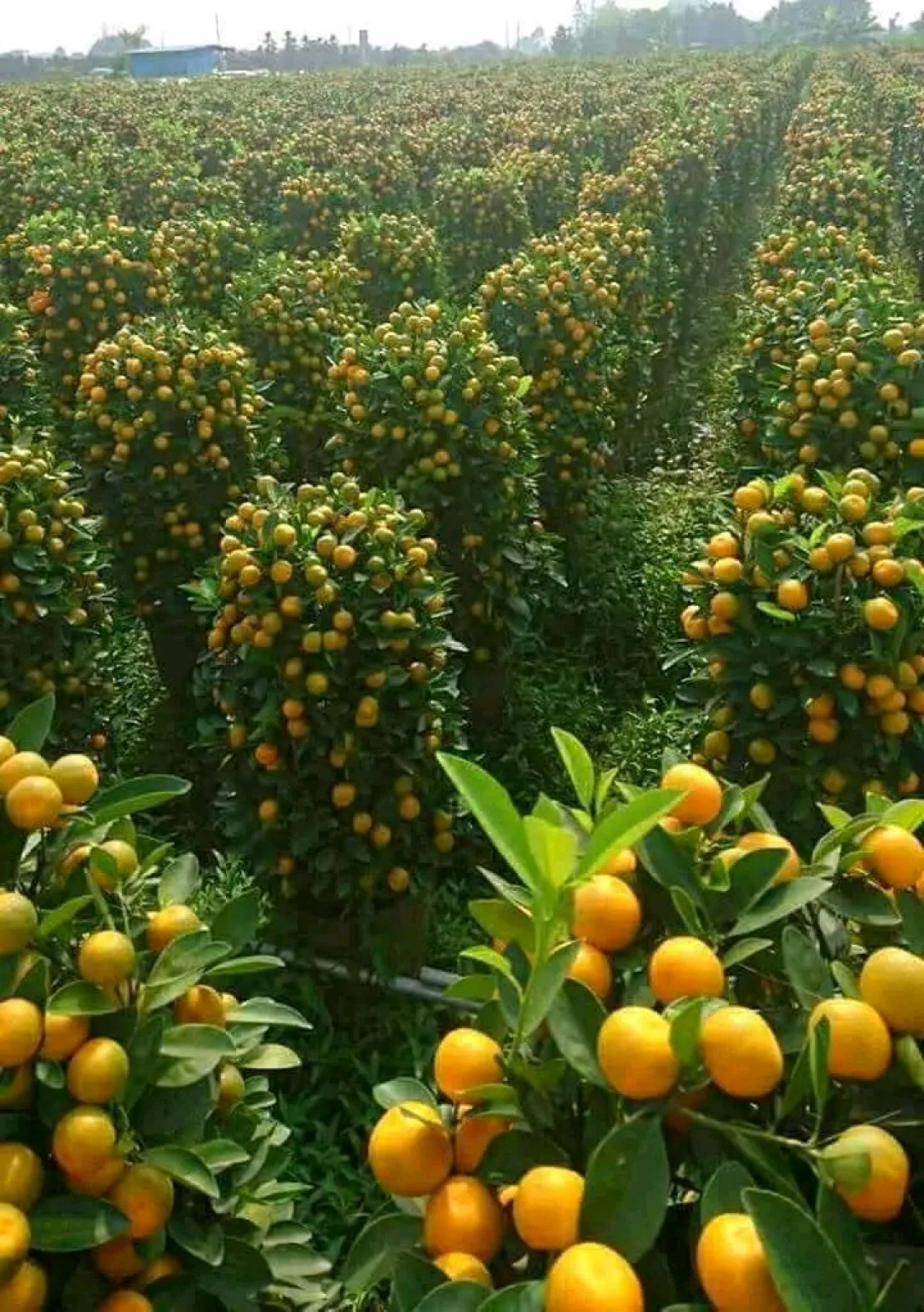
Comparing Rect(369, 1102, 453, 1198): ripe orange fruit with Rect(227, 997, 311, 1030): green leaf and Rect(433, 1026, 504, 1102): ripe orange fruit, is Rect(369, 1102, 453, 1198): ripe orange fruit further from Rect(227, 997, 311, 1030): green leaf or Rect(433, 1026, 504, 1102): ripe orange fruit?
Rect(227, 997, 311, 1030): green leaf

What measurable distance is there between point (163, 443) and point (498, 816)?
3536mm

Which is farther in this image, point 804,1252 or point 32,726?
point 32,726

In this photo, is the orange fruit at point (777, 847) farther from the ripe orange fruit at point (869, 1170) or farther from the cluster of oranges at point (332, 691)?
the cluster of oranges at point (332, 691)

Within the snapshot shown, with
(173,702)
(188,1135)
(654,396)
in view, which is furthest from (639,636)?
(188,1135)

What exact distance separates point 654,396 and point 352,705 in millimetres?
4947

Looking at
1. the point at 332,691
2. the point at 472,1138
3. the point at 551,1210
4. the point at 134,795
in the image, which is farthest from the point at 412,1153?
the point at 332,691

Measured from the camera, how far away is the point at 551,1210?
0.96m

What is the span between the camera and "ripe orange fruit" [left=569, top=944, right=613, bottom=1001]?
1143mm

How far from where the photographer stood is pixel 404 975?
3.20 meters

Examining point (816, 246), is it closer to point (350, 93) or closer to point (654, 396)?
point (654, 396)

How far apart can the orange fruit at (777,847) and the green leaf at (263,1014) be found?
26.2 inches

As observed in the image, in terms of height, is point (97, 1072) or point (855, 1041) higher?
point (855, 1041)

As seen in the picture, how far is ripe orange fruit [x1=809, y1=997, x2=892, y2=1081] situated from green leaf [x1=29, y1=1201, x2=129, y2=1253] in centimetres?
Result: 75

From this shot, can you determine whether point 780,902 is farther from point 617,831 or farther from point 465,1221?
point 465,1221
